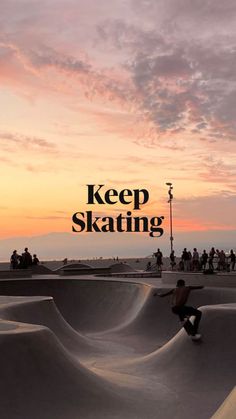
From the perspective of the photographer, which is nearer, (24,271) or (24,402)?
(24,402)

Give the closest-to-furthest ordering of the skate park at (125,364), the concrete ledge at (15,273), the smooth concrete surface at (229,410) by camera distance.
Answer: the smooth concrete surface at (229,410), the skate park at (125,364), the concrete ledge at (15,273)

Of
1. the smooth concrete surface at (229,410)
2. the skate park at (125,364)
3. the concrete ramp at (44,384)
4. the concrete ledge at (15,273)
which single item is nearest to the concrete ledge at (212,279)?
the skate park at (125,364)

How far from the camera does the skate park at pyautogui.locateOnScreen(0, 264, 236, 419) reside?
8.11 m

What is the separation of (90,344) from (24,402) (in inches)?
331

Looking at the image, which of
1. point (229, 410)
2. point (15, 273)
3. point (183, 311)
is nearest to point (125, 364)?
point (183, 311)

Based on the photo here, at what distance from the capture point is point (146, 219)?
1452 inches

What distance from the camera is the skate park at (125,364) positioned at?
26.6 ft

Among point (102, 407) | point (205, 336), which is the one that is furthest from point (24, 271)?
point (102, 407)

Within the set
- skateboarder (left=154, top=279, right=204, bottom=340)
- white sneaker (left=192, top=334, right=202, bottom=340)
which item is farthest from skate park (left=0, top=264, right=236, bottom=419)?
skateboarder (left=154, top=279, right=204, bottom=340)

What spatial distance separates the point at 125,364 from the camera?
13.2 meters

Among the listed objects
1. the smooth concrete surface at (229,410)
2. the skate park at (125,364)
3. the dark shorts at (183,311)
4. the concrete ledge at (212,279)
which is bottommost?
the skate park at (125,364)

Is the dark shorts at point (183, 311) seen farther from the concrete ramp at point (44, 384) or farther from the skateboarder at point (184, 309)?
the concrete ramp at point (44, 384)

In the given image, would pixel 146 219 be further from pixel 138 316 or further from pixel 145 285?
pixel 138 316

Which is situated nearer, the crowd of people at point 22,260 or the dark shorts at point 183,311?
the dark shorts at point 183,311
